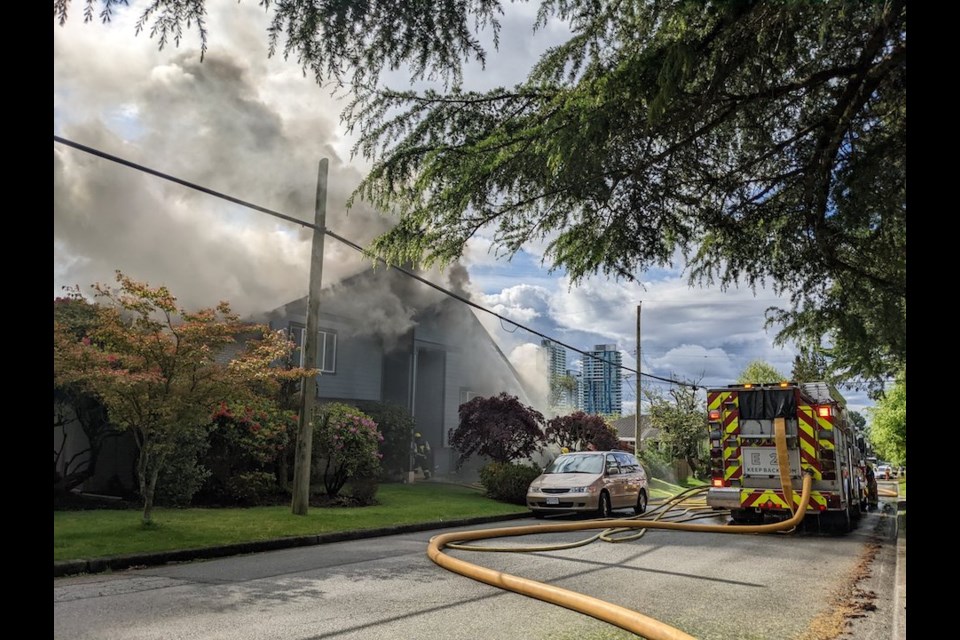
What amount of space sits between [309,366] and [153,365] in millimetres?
2999

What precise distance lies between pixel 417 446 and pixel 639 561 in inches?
605

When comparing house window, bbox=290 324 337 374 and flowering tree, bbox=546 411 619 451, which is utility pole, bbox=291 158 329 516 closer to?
house window, bbox=290 324 337 374

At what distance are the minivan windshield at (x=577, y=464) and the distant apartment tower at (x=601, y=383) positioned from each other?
29.3 ft

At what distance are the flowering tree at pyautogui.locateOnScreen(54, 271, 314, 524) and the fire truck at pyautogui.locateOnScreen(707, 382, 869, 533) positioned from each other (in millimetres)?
9066

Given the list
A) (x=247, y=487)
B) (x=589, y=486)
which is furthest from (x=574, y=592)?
(x=247, y=487)

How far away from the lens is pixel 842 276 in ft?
23.4

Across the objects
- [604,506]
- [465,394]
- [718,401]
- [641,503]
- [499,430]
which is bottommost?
[641,503]

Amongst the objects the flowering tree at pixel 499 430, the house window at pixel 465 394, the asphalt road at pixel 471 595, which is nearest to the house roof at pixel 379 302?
the house window at pixel 465 394

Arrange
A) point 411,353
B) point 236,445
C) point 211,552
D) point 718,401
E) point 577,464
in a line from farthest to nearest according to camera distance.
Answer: point 411,353 < point 577,464 < point 236,445 < point 718,401 < point 211,552

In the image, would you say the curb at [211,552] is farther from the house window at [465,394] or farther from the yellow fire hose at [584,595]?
the house window at [465,394]

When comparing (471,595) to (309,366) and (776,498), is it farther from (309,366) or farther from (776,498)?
(776,498)

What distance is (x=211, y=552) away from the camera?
368 inches

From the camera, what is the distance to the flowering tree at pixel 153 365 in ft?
32.1
